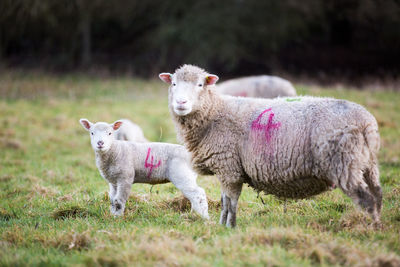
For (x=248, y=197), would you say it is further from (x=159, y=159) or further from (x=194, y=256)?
(x=194, y=256)

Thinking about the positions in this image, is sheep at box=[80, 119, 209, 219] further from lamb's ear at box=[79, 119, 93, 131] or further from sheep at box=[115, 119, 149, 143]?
sheep at box=[115, 119, 149, 143]

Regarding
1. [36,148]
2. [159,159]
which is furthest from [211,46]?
[159,159]

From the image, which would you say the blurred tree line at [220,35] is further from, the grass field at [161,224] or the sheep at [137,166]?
the sheep at [137,166]

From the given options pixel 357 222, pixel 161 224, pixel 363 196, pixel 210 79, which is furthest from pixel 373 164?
pixel 161 224

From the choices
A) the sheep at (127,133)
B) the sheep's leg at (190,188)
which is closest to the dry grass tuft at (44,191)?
the sheep at (127,133)

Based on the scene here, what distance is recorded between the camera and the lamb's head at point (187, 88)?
13.9ft

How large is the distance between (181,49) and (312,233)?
71.1ft

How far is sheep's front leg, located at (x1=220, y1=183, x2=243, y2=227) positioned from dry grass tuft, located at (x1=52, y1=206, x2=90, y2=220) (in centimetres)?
→ 164

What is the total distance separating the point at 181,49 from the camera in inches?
960

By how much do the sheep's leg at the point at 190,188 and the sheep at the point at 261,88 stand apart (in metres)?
4.87

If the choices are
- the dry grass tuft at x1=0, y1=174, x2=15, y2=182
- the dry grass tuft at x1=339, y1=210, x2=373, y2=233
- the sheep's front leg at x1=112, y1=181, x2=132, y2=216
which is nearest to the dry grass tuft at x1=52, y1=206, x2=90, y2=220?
the sheep's front leg at x1=112, y1=181, x2=132, y2=216

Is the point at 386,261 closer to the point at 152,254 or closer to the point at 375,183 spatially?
the point at 375,183

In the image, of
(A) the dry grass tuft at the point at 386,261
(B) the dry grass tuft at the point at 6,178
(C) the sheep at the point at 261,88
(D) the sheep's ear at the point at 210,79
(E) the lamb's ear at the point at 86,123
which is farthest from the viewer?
(C) the sheep at the point at 261,88

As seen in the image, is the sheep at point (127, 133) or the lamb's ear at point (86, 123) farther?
the sheep at point (127, 133)
